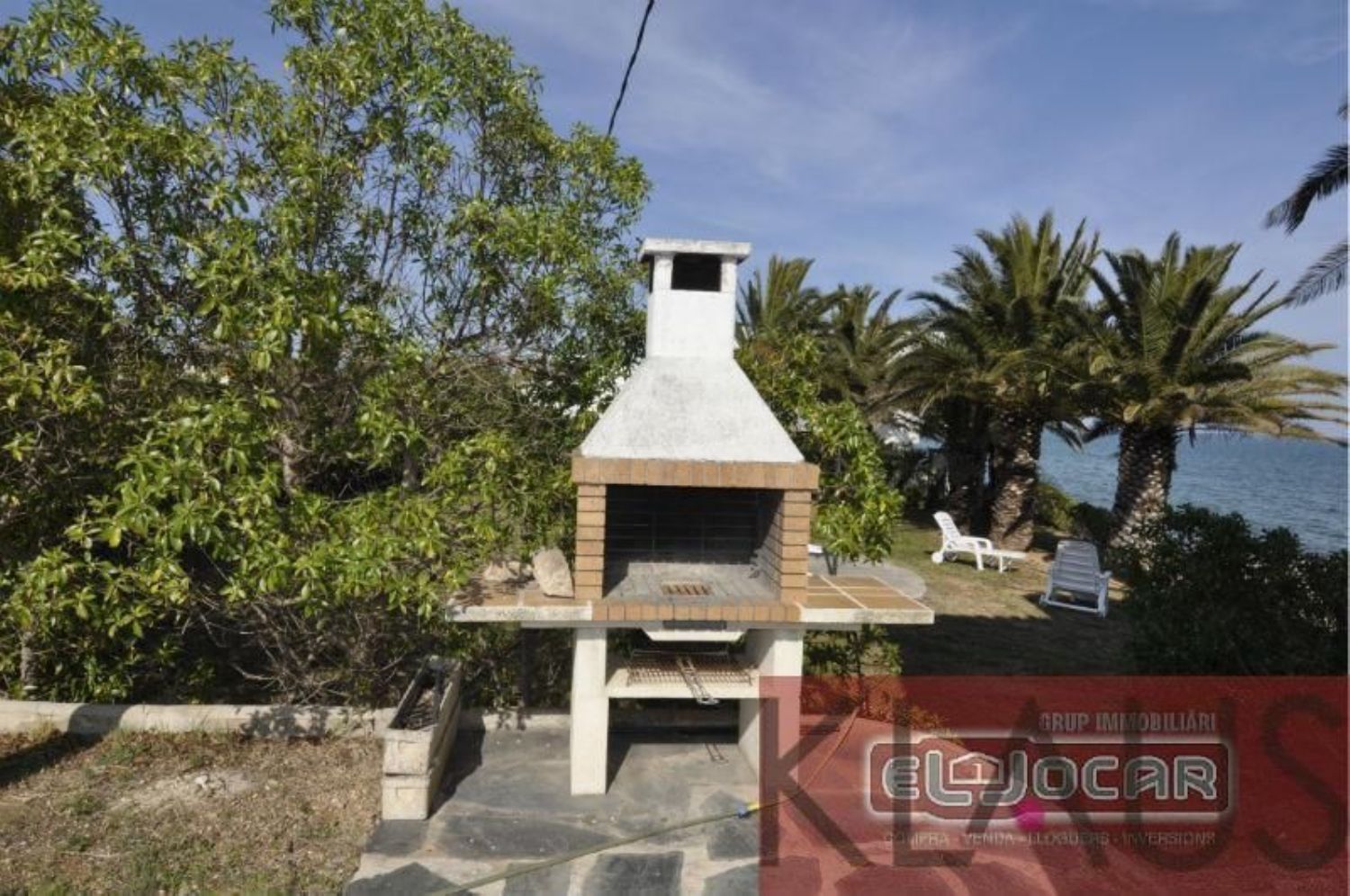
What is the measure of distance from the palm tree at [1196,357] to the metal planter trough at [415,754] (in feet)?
41.5

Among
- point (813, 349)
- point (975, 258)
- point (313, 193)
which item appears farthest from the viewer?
point (975, 258)

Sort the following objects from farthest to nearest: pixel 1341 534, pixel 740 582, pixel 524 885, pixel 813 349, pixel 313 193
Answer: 1. pixel 1341 534
2. pixel 813 349
3. pixel 740 582
4. pixel 313 193
5. pixel 524 885

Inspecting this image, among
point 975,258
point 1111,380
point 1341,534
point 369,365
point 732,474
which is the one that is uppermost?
point 975,258

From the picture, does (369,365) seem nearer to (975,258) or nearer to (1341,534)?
(975,258)

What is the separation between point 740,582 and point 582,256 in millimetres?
3070

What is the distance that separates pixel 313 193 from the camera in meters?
5.48

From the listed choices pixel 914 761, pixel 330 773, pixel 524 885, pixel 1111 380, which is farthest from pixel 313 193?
pixel 1111 380

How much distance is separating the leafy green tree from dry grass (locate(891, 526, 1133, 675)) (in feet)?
19.7

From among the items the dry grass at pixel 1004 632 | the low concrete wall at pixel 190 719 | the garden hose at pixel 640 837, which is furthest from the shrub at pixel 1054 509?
the low concrete wall at pixel 190 719

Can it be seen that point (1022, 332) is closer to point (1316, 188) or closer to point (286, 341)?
point (1316, 188)

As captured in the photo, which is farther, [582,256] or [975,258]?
[975,258]

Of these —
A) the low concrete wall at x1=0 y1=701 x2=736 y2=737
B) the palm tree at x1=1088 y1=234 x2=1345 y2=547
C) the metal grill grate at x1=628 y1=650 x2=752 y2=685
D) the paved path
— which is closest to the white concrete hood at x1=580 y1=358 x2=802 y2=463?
the metal grill grate at x1=628 y1=650 x2=752 y2=685

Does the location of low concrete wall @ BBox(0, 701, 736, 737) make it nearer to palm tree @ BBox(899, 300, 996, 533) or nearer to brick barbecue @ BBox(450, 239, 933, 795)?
brick barbecue @ BBox(450, 239, 933, 795)

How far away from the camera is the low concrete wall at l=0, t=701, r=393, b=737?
590 centimetres
